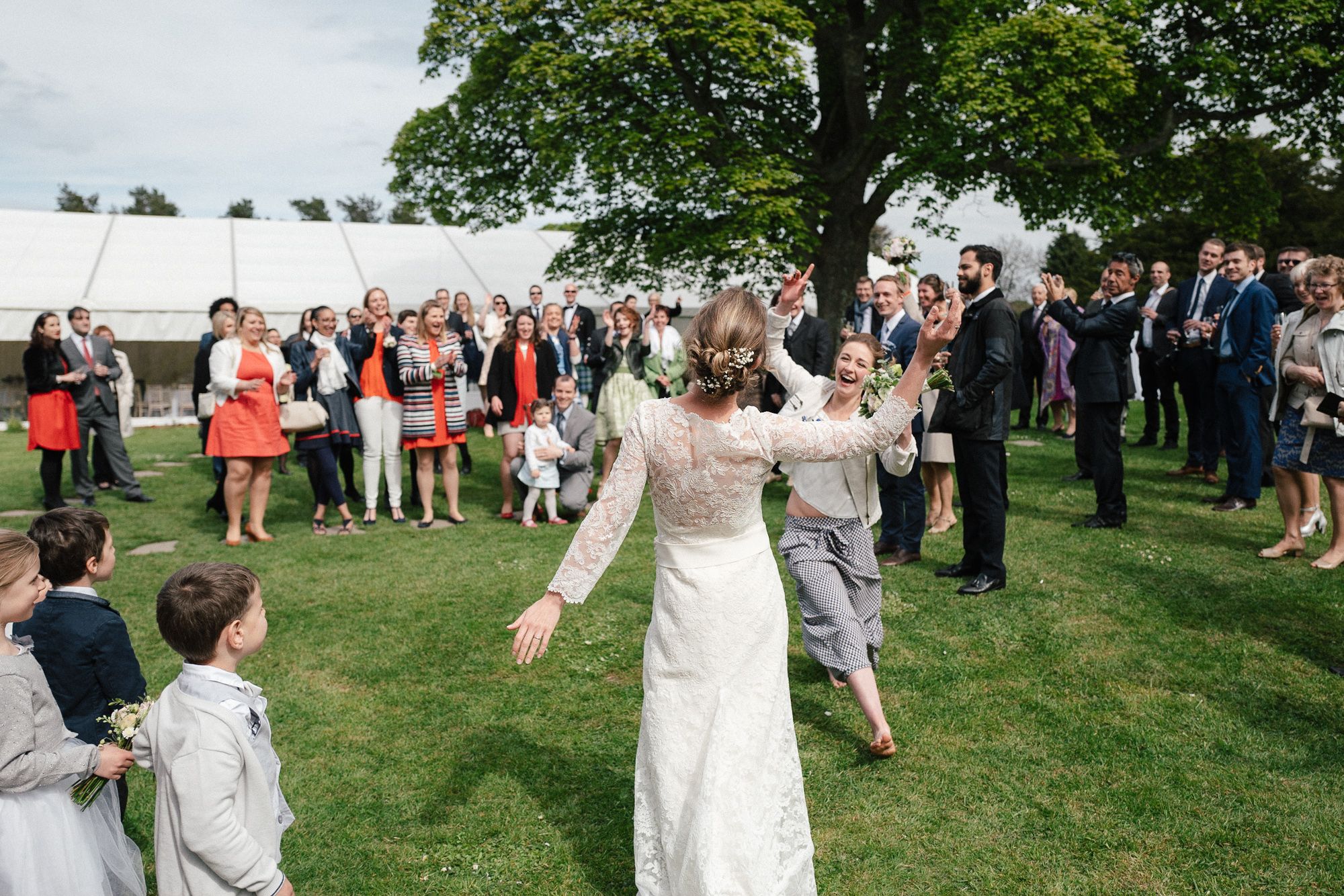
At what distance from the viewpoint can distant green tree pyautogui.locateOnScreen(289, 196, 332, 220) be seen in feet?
281

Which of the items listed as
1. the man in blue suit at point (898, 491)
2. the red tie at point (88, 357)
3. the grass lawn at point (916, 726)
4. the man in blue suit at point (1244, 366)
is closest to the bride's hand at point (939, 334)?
the grass lawn at point (916, 726)

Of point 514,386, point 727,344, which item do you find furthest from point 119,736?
point 514,386

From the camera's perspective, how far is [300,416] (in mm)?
9086

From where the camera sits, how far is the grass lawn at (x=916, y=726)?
3.62 m

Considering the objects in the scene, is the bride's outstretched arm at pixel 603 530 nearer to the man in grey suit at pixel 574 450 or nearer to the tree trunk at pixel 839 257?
the man in grey suit at pixel 574 450

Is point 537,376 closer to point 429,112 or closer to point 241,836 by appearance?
point 241,836

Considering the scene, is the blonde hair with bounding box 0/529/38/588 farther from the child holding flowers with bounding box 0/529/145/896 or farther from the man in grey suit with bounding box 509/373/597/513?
the man in grey suit with bounding box 509/373/597/513

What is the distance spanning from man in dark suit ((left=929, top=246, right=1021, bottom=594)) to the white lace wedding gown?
381 cm

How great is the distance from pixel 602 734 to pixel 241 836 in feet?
8.05

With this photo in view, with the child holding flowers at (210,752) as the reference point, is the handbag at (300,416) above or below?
above

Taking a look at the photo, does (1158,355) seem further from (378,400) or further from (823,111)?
(823,111)

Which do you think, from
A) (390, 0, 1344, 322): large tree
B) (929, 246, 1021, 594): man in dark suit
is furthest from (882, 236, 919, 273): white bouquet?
(390, 0, 1344, 322): large tree

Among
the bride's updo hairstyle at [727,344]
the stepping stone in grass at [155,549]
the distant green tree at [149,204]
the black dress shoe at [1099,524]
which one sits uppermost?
the distant green tree at [149,204]

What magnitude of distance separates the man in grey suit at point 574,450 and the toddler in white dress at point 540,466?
96mm
